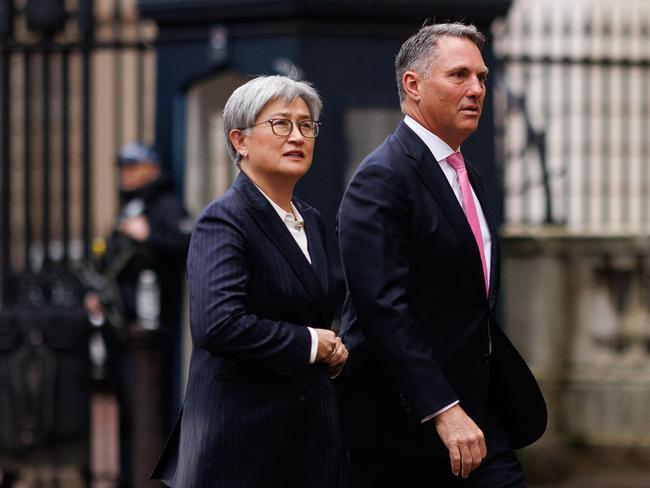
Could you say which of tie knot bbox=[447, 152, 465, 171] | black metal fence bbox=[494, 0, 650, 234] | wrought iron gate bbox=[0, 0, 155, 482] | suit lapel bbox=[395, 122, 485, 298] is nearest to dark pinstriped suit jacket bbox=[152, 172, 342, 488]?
suit lapel bbox=[395, 122, 485, 298]

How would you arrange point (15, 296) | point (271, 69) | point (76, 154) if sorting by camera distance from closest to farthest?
point (271, 69) → point (15, 296) → point (76, 154)

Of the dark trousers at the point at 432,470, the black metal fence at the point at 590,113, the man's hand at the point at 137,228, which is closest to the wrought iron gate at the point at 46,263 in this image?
the man's hand at the point at 137,228

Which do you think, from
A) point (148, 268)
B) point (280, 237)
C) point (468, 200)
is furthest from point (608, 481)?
point (280, 237)

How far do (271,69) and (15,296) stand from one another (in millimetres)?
1830

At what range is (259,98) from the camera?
3750 mm

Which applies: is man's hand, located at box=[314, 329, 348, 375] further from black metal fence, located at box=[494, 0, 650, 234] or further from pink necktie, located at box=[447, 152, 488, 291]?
black metal fence, located at box=[494, 0, 650, 234]

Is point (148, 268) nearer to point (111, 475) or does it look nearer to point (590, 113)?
point (111, 475)

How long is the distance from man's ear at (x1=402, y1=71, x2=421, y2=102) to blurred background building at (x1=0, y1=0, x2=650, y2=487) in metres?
3.13

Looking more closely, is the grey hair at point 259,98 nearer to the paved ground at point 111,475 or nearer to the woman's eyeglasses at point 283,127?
the woman's eyeglasses at point 283,127

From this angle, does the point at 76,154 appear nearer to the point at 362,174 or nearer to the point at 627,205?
the point at 627,205

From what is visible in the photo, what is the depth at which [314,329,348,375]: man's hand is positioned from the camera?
3.68 metres

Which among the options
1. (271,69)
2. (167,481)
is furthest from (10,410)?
(167,481)

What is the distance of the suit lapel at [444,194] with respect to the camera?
3826mm

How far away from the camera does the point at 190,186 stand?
24.7 ft
